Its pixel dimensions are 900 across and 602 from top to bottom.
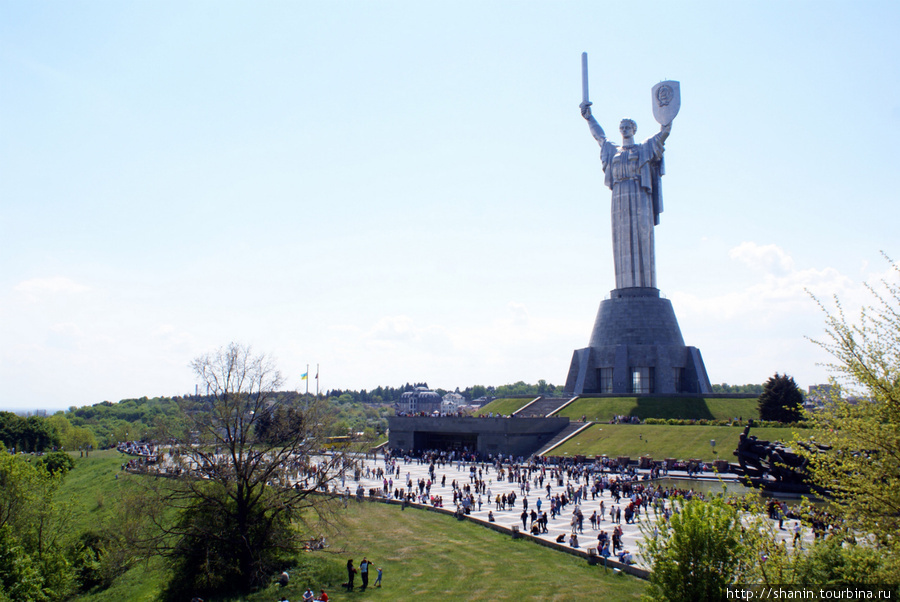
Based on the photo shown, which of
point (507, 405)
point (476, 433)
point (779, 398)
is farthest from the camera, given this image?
point (507, 405)

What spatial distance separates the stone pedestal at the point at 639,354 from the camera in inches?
2099

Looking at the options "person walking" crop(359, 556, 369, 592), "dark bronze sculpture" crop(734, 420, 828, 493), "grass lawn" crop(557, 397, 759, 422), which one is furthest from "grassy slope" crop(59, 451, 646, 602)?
"grass lawn" crop(557, 397, 759, 422)

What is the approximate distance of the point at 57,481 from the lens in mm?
28359

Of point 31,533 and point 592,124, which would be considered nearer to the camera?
point 31,533

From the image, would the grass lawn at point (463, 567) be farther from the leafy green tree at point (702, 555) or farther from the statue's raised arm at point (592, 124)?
the statue's raised arm at point (592, 124)

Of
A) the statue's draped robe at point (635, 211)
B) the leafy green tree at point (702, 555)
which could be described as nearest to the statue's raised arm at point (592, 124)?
the statue's draped robe at point (635, 211)

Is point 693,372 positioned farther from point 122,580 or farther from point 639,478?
point 122,580

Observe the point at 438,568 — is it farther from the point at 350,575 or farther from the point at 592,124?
the point at 592,124

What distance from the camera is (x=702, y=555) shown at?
9.35 m

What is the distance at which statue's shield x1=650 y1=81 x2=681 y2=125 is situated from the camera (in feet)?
178

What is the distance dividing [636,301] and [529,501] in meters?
31.5

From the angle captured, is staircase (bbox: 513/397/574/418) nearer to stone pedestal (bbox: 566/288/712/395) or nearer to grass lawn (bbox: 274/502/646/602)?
stone pedestal (bbox: 566/288/712/395)

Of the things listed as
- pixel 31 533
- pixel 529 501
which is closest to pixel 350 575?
pixel 529 501

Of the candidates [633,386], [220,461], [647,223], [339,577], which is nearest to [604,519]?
[339,577]
